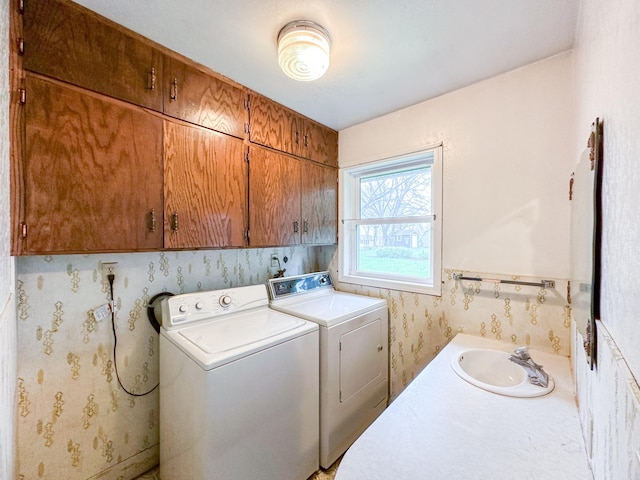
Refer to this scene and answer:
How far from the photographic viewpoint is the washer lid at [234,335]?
4.12 ft

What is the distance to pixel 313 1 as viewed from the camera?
114 centimetres

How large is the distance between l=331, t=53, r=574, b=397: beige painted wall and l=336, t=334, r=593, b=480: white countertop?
1.65 ft

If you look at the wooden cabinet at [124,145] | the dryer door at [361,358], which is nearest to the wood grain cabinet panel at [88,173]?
the wooden cabinet at [124,145]

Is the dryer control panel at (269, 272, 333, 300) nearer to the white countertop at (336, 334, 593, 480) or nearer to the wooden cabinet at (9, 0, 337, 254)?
the wooden cabinet at (9, 0, 337, 254)

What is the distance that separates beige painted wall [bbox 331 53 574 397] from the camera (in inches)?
59.0

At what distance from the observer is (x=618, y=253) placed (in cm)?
56

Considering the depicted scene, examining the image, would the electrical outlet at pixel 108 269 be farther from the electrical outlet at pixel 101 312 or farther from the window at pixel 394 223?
the window at pixel 394 223

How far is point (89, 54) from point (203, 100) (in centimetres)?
53

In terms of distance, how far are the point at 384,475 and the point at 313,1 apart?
1.80 m

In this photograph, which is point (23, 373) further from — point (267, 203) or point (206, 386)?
point (267, 203)

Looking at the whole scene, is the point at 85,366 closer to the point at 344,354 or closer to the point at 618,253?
the point at 344,354

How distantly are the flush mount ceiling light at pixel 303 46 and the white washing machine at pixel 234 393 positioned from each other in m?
1.44

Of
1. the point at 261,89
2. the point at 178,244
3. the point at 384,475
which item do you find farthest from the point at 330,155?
the point at 384,475

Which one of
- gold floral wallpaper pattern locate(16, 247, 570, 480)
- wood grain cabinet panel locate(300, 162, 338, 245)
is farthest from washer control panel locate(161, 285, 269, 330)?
wood grain cabinet panel locate(300, 162, 338, 245)
